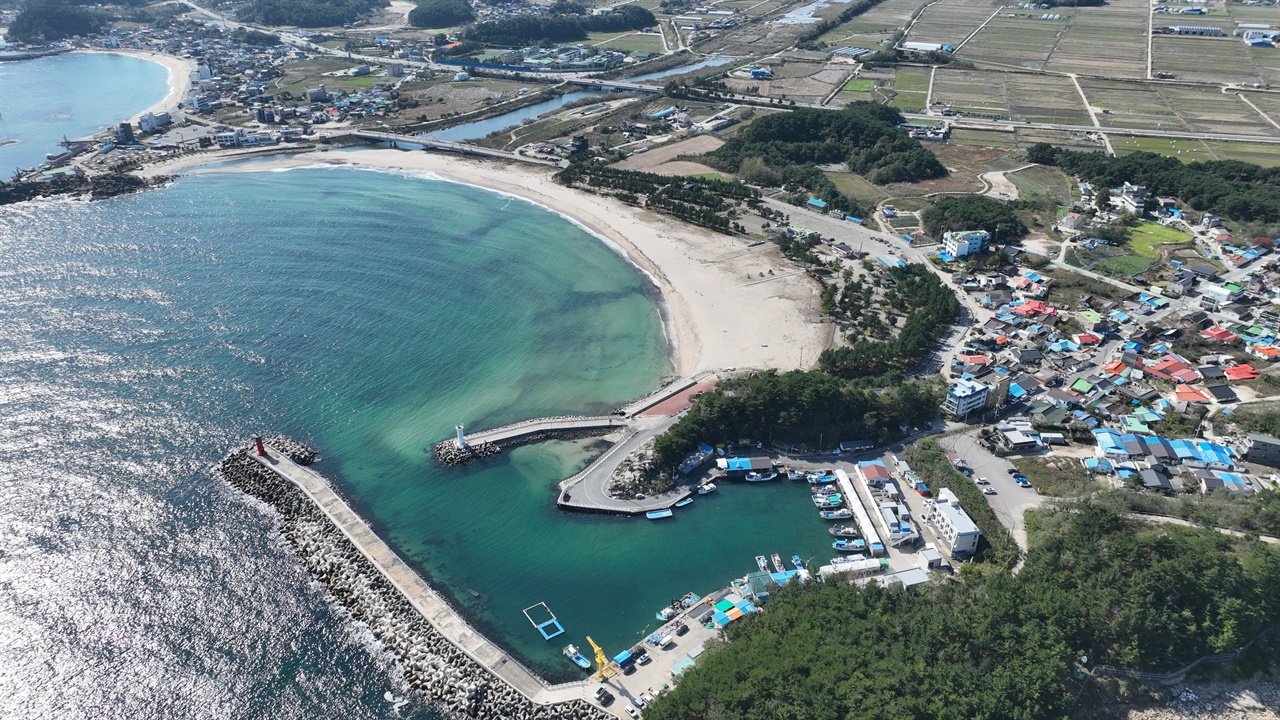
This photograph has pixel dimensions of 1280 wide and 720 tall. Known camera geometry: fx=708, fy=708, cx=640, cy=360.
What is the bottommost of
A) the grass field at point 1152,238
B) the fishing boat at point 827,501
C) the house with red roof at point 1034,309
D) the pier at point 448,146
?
the fishing boat at point 827,501

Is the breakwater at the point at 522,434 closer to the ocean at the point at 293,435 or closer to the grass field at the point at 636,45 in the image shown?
the ocean at the point at 293,435

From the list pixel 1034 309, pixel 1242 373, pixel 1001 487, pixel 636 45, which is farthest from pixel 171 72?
pixel 1242 373

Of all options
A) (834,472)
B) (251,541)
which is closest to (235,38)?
(251,541)

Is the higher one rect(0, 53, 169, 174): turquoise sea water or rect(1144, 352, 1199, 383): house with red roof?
rect(0, 53, 169, 174): turquoise sea water

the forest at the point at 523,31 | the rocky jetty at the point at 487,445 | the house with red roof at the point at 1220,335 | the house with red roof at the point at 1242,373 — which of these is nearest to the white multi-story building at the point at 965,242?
the house with red roof at the point at 1220,335

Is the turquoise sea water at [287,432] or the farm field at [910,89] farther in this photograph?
the farm field at [910,89]

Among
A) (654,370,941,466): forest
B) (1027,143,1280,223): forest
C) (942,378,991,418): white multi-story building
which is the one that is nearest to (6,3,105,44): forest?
(654,370,941,466): forest

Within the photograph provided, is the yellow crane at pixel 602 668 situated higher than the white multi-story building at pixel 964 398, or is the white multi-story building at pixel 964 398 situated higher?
the white multi-story building at pixel 964 398

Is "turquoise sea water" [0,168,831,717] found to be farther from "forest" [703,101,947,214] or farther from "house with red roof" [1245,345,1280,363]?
"house with red roof" [1245,345,1280,363]

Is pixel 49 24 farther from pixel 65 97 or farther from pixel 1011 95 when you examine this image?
→ pixel 1011 95
